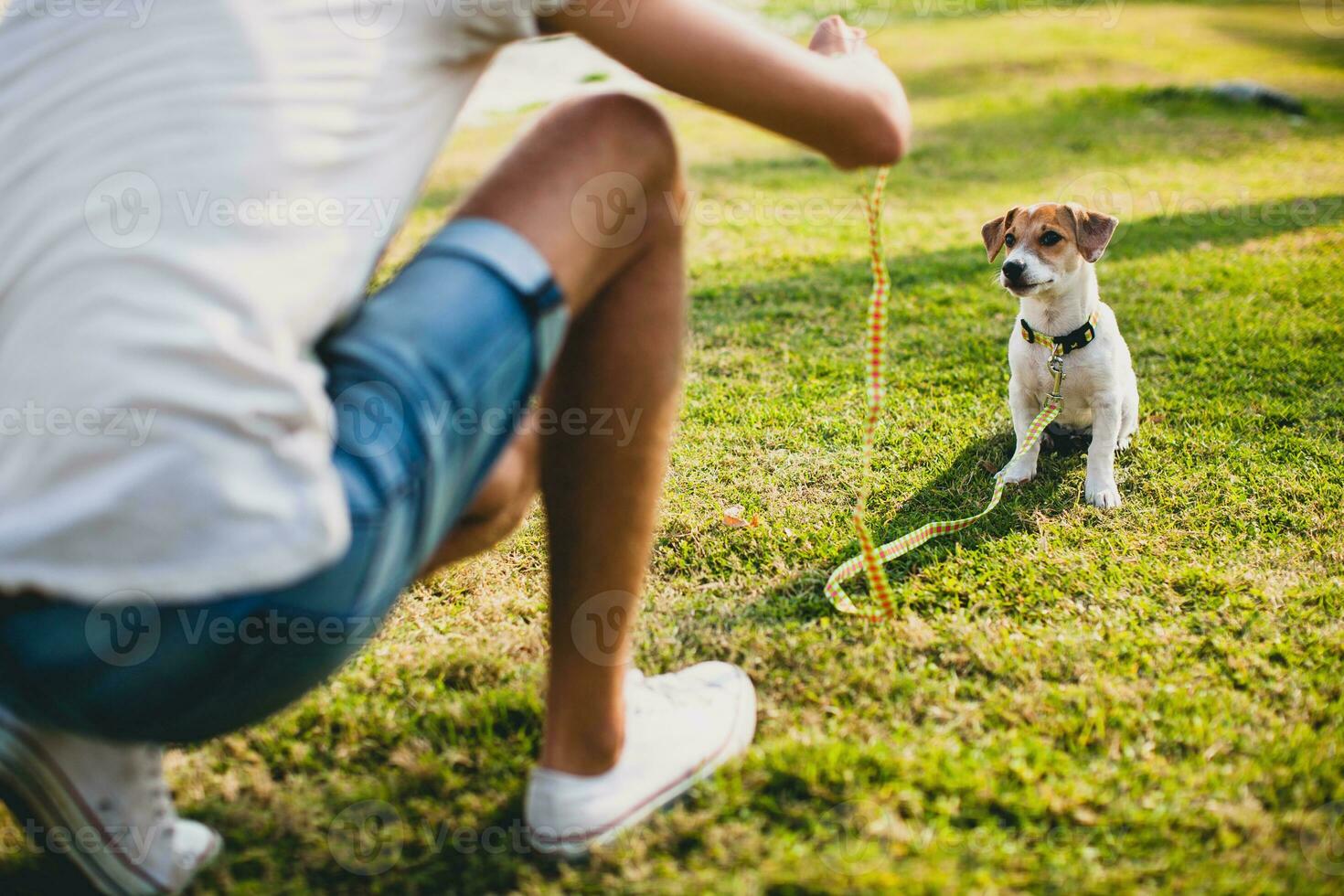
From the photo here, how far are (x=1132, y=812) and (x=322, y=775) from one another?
4.73 feet

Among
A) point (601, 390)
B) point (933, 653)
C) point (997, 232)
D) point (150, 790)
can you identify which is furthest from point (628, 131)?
point (997, 232)

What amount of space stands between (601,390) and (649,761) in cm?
64

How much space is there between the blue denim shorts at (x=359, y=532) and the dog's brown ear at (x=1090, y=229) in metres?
2.46

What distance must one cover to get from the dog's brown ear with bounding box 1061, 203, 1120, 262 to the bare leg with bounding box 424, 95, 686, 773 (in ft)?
7.01

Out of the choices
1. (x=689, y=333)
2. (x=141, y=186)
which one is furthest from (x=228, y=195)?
(x=689, y=333)

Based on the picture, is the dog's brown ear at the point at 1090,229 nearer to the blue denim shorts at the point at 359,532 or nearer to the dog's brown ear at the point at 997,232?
the dog's brown ear at the point at 997,232

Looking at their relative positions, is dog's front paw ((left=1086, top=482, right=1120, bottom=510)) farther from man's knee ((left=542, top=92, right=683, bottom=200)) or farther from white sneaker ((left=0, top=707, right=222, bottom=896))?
white sneaker ((left=0, top=707, right=222, bottom=896))

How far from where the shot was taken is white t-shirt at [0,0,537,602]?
1014mm

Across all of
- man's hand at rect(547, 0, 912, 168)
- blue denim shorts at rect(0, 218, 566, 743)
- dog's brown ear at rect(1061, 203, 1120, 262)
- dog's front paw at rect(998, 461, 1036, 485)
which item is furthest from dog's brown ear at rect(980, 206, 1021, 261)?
blue denim shorts at rect(0, 218, 566, 743)

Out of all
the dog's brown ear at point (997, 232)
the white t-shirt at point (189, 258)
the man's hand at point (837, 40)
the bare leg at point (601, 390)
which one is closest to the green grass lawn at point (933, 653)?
the bare leg at point (601, 390)

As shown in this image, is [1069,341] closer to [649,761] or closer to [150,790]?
[649,761]

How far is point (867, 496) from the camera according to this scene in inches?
114

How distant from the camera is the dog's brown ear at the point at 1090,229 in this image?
10.5ft

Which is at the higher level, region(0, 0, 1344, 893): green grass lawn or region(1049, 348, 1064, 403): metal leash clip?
region(1049, 348, 1064, 403): metal leash clip
